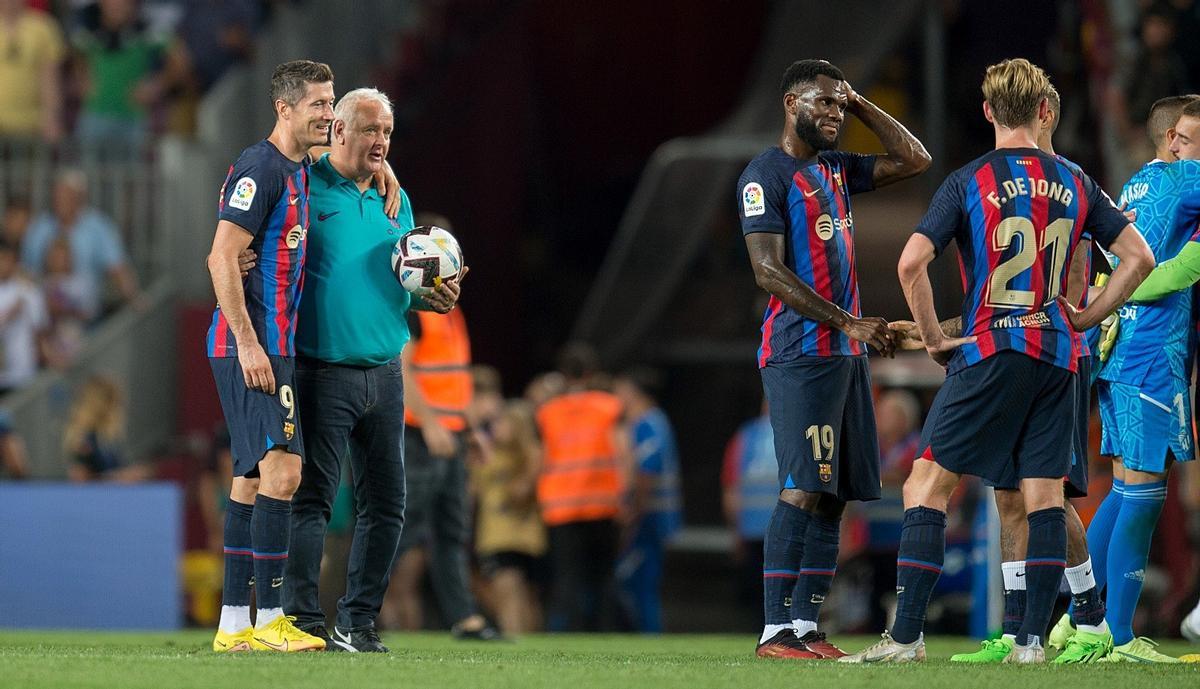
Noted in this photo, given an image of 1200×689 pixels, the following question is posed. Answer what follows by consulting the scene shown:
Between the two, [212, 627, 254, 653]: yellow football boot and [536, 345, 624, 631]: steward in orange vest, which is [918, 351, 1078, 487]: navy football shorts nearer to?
[212, 627, 254, 653]: yellow football boot

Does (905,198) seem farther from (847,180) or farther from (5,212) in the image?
(847,180)

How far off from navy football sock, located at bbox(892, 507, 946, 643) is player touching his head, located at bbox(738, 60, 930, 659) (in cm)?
39

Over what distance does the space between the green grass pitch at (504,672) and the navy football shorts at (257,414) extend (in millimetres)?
824

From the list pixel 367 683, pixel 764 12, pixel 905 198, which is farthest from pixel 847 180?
pixel 764 12

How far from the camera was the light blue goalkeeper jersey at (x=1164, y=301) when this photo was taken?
8289 mm

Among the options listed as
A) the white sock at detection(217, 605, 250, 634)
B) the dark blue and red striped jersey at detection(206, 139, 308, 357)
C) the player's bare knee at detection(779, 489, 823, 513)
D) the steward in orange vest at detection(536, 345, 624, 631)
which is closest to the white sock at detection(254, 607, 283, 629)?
the white sock at detection(217, 605, 250, 634)

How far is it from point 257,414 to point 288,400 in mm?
138

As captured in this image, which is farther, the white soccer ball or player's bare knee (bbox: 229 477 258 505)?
the white soccer ball

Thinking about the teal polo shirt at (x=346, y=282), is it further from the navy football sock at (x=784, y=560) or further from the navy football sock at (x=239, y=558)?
the navy football sock at (x=784, y=560)

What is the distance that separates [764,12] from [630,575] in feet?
32.1

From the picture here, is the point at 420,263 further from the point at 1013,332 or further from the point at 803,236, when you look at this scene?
the point at 1013,332

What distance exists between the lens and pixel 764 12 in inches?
875

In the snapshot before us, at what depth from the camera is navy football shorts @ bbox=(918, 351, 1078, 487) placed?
Answer: 740 centimetres

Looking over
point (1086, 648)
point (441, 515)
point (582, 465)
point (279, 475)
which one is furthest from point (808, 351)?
point (582, 465)
